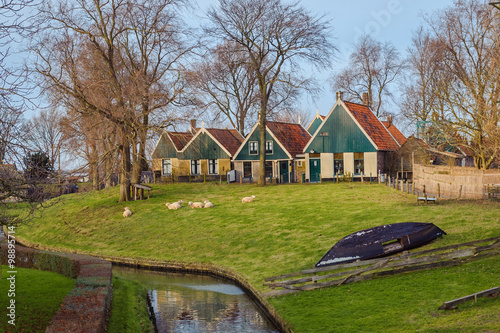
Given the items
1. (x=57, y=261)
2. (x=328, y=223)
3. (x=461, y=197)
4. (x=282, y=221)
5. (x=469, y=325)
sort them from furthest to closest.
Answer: (x=461, y=197), (x=282, y=221), (x=328, y=223), (x=57, y=261), (x=469, y=325)

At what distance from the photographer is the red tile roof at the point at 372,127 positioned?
166ft

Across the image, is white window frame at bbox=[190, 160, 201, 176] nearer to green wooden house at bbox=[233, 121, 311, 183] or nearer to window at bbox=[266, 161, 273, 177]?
green wooden house at bbox=[233, 121, 311, 183]

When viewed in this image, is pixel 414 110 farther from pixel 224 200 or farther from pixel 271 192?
pixel 224 200

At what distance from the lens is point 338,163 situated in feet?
170

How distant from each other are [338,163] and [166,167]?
24.8m

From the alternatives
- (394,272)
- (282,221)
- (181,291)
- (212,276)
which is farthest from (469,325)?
(282,221)

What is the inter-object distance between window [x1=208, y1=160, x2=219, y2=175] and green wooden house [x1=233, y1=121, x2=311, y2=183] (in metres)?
3.61

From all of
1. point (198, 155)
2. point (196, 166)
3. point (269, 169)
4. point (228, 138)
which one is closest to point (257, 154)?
point (269, 169)

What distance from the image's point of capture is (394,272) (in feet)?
57.2

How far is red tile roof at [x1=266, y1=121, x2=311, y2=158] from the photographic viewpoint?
5591cm

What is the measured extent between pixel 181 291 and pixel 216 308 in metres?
3.55

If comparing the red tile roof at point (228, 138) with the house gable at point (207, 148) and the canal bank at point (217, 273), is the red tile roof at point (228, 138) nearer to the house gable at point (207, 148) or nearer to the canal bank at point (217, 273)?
the house gable at point (207, 148)

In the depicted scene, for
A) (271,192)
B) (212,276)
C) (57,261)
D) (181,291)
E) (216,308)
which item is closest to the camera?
(216,308)

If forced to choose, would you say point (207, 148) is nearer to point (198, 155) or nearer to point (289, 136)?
point (198, 155)
